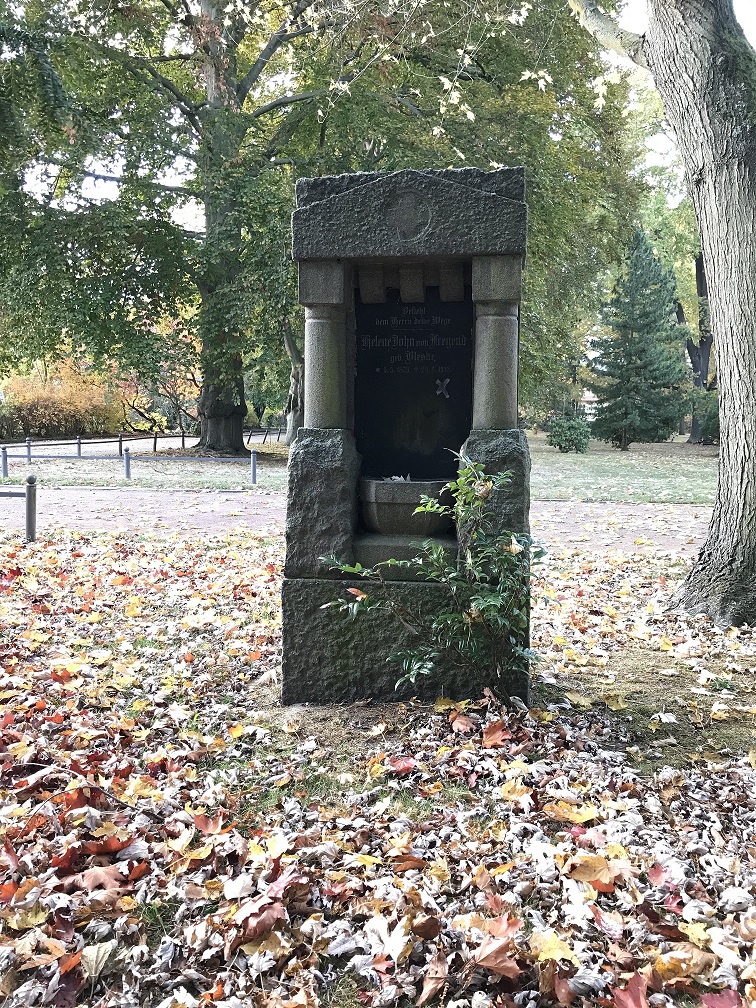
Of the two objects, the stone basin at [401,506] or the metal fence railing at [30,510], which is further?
the metal fence railing at [30,510]

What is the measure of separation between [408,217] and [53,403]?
3462 cm

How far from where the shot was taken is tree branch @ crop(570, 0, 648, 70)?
6223 mm

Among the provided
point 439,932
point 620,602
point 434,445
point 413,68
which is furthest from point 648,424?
point 439,932

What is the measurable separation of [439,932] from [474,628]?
1.86 metres

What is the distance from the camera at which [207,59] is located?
2017cm

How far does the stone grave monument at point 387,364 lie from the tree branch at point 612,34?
309cm

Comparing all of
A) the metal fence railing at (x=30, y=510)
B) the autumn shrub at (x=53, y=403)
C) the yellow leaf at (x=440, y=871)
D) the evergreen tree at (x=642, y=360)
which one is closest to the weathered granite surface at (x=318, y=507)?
the yellow leaf at (x=440, y=871)

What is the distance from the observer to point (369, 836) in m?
3.07

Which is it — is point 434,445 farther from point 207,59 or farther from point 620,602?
point 207,59

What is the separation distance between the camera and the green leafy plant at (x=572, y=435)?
32.3 meters

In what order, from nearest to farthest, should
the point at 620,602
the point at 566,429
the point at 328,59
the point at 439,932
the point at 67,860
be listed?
the point at 439,932, the point at 67,860, the point at 620,602, the point at 328,59, the point at 566,429

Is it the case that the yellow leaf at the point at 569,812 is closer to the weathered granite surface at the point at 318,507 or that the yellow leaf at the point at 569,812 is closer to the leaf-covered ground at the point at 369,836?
the leaf-covered ground at the point at 369,836

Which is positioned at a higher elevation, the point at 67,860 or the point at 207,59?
the point at 207,59

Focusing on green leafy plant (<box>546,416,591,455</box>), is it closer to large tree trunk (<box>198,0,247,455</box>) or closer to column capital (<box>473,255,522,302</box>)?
large tree trunk (<box>198,0,247,455</box>)
